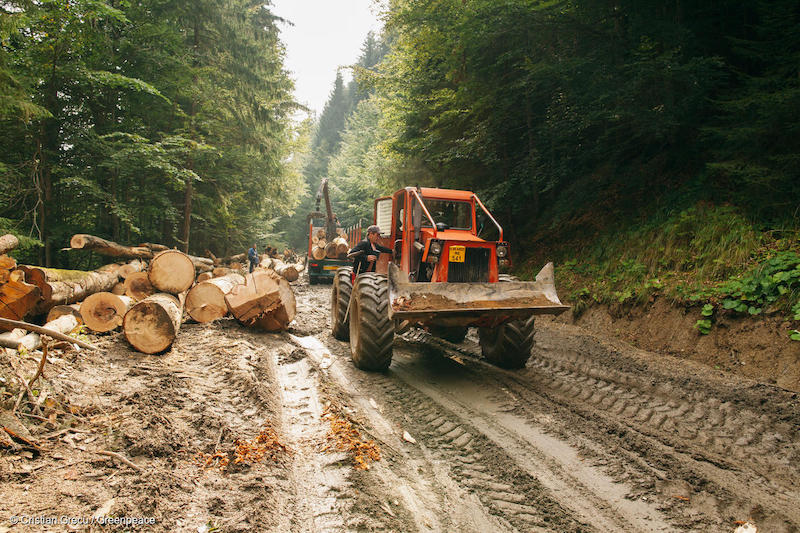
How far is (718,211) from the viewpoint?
6395 mm

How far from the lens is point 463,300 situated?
440cm

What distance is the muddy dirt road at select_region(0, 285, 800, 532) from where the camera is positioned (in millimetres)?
2342

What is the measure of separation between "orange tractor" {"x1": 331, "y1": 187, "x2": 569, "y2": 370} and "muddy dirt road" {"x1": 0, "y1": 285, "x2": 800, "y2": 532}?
52 centimetres

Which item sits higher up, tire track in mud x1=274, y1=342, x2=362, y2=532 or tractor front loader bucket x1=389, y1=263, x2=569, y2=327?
tractor front loader bucket x1=389, y1=263, x2=569, y2=327

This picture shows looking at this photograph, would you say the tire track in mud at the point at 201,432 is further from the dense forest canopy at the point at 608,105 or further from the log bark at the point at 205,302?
the dense forest canopy at the point at 608,105

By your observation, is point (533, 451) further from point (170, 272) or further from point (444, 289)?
point (170, 272)

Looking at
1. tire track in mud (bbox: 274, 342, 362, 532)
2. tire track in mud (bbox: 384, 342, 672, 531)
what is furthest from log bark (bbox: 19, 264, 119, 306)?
tire track in mud (bbox: 384, 342, 672, 531)

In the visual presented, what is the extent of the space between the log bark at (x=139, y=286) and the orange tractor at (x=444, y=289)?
4058 millimetres

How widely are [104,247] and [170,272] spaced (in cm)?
289

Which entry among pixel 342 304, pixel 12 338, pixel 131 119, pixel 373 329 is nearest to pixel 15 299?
pixel 12 338

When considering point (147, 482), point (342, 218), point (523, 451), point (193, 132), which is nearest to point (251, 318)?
point (147, 482)

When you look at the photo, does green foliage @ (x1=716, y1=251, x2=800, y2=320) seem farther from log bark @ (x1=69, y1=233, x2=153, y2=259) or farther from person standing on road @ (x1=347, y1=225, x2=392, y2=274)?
log bark @ (x1=69, y1=233, x2=153, y2=259)

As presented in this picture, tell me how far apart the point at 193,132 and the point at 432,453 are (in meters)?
13.4

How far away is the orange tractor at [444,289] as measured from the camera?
440 centimetres
